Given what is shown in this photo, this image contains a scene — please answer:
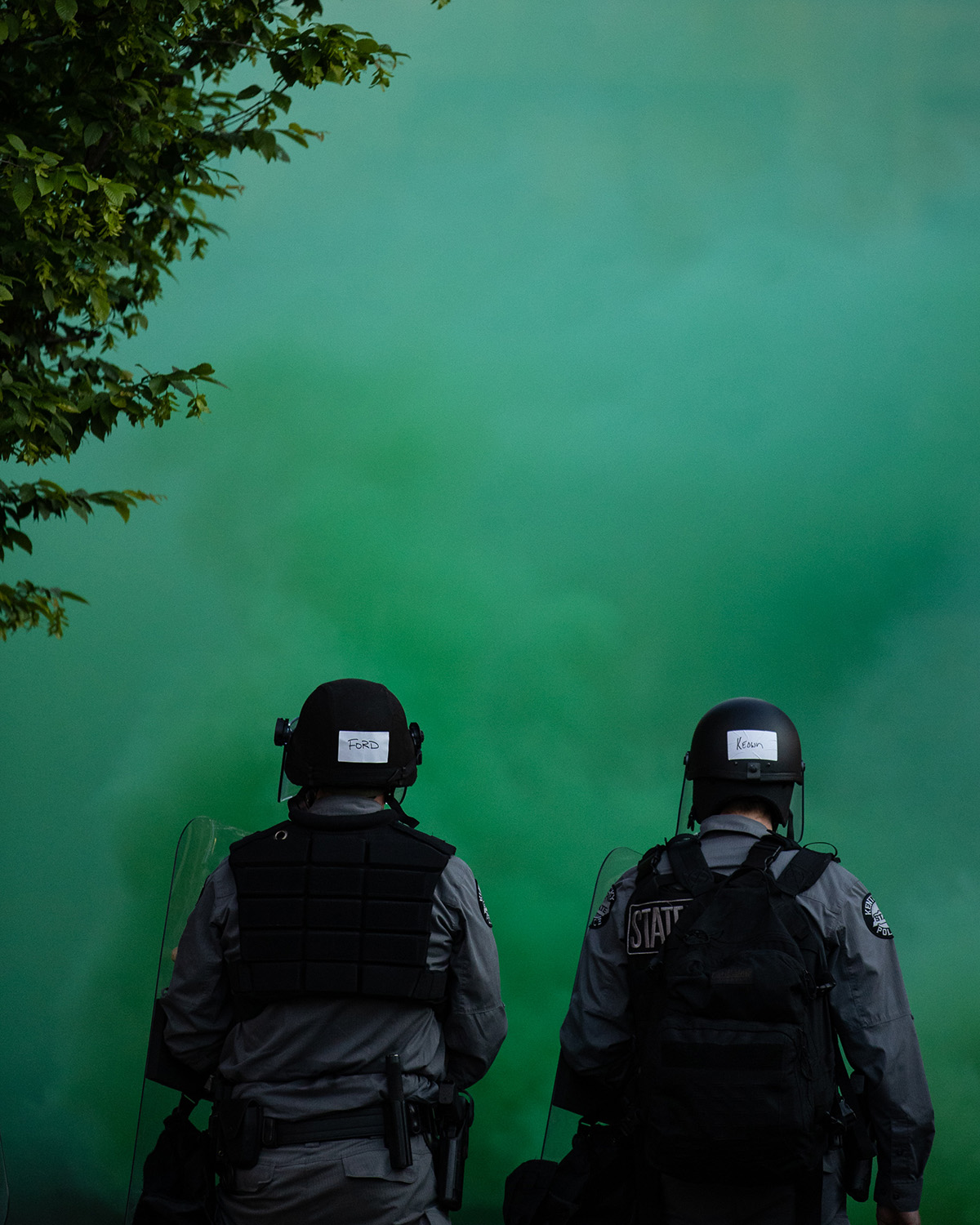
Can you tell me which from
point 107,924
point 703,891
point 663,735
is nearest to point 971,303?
point 663,735

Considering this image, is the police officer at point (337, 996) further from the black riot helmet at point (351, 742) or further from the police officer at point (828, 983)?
the police officer at point (828, 983)

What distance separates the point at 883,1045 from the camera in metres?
1.81

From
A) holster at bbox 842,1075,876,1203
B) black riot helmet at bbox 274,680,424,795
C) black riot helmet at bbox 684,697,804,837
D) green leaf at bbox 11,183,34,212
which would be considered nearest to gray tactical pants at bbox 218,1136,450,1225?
black riot helmet at bbox 274,680,424,795

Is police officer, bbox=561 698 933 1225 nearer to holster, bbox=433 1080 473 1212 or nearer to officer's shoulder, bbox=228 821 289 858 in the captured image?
holster, bbox=433 1080 473 1212

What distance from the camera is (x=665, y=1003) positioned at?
1.79m

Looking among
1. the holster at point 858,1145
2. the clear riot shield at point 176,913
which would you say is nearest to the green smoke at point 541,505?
the clear riot shield at point 176,913

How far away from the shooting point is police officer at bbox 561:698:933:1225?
1.81m

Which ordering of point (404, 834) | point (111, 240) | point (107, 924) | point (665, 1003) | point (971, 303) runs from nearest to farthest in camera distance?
1. point (665, 1003)
2. point (404, 834)
3. point (111, 240)
4. point (107, 924)
5. point (971, 303)

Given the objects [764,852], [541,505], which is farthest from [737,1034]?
[541,505]

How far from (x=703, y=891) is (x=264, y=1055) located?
0.70m

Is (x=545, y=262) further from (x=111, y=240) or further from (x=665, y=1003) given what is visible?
(x=665, y=1003)

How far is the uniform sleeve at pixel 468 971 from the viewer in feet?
6.24

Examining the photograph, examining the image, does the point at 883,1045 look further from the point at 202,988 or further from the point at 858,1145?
the point at 202,988

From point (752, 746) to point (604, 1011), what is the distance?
49 cm
